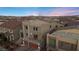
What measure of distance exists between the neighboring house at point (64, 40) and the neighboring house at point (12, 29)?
0.90ft

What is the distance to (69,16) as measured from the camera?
1.62 metres

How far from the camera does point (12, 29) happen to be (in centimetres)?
164

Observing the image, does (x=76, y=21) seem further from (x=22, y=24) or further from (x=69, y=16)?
(x=22, y=24)

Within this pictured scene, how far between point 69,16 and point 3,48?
0.66 metres

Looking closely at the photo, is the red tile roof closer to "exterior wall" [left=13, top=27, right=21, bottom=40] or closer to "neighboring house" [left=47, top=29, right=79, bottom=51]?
"exterior wall" [left=13, top=27, right=21, bottom=40]

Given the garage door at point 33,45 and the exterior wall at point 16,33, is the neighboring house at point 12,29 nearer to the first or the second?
the exterior wall at point 16,33

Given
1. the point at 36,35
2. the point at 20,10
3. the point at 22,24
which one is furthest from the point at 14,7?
the point at 36,35

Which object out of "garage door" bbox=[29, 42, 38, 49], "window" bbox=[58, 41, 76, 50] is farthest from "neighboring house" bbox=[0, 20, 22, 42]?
"window" bbox=[58, 41, 76, 50]

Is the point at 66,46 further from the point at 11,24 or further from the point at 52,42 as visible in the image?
the point at 11,24

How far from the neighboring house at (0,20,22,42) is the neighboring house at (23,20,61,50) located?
0.18ft

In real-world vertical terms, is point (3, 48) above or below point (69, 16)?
below

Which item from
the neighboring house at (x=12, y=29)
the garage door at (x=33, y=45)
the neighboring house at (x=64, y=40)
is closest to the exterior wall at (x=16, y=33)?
the neighboring house at (x=12, y=29)

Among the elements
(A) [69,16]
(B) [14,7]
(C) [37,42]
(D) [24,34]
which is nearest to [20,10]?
(B) [14,7]
